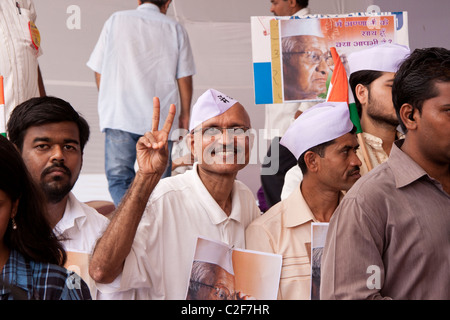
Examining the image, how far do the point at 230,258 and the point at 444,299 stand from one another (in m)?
0.97

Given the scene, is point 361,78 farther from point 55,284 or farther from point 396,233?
point 55,284

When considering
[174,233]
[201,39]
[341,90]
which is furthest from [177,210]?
[201,39]

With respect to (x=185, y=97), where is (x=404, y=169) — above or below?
below

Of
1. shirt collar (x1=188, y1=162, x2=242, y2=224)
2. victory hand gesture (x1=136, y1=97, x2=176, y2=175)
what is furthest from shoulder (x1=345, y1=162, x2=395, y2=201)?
shirt collar (x1=188, y1=162, x2=242, y2=224)

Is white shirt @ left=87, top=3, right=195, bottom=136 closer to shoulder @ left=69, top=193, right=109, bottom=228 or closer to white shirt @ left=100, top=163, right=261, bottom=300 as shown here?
shoulder @ left=69, top=193, right=109, bottom=228

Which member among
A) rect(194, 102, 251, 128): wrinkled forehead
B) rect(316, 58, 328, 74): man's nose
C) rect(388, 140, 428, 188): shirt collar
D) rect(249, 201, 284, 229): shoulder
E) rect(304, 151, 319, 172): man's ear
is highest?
rect(316, 58, 328, 74): man's nose

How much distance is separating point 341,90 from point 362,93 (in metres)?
0.26

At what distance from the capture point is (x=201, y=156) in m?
3.01

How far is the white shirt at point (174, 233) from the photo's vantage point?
2660 millimetres

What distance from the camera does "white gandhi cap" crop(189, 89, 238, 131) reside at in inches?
121

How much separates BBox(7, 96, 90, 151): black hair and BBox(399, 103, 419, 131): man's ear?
1.61m

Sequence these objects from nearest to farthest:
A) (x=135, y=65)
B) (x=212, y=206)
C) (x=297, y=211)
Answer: (x=212, y=206), (x=297, y=211), (x=135, y=65)

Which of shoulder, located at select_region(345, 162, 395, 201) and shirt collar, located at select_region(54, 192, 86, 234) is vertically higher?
shoulder, located at select_region(345, 162, 395, 201)

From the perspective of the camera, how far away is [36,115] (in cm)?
319
